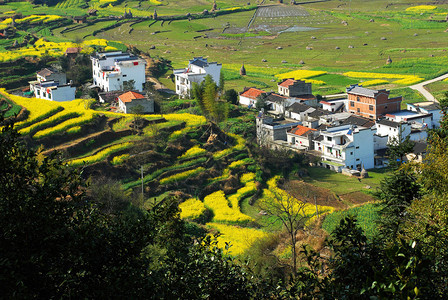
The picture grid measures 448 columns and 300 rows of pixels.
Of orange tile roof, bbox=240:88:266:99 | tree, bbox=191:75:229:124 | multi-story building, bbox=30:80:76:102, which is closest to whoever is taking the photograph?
tree, bbox=191:75:229:124

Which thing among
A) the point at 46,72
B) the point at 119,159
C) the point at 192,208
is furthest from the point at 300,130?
the point at 46,72

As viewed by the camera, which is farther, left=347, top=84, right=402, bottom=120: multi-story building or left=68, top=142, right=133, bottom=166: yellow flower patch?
left=347, top=84, right=402, bottom=120: multi-story building

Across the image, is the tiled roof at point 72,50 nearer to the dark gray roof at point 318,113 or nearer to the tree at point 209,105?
the tree at point 209,105

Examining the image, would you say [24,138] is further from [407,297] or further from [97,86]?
[407,297]

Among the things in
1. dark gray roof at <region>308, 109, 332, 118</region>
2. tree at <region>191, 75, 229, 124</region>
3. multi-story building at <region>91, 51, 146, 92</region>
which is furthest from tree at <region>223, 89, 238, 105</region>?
tree at <region>191, 75, 229, 124</region>

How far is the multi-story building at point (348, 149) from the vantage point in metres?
41.3

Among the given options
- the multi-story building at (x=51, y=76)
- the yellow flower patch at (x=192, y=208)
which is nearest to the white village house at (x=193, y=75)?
the multi-story building at (x=51, y=76)

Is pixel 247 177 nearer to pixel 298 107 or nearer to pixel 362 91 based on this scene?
pixel 298 107

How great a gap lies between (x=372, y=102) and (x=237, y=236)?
26.1 meters

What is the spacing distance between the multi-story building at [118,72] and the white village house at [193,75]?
15.7 feet

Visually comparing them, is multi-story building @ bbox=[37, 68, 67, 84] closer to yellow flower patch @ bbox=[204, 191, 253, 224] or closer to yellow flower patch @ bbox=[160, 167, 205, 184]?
yellow flower patch @ bbox=[160, 167, 205, 184]

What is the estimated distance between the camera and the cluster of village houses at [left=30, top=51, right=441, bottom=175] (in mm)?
42031

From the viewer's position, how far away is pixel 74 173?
12.4m

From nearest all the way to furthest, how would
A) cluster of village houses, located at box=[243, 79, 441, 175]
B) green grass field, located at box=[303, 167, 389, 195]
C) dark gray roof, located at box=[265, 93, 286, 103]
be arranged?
1. green grass field, located at box=[303, 167, 389, 195]
2. cluster of village houses, located at box=[243, 79, 441, 175]
3. dark gray roof, located at box=[265, 93, 286, 103]
